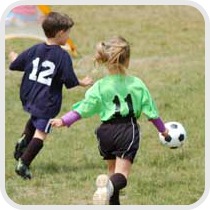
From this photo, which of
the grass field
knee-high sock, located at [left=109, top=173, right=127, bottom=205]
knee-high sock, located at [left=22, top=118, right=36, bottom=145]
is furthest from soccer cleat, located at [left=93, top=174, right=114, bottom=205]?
knee-high sock, located at [left=22, top=118, right=36, bottom=145]

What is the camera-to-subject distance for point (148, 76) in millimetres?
9930

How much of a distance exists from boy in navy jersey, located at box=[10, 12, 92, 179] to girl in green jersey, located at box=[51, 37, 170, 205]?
2.66ft

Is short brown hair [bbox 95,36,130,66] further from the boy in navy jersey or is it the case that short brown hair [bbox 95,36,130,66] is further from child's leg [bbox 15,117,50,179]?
child's leg [bbox 15,117,50,179]

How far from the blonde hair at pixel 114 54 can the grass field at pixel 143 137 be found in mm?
688

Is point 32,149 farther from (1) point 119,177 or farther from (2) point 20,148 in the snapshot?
(1) point 119,177

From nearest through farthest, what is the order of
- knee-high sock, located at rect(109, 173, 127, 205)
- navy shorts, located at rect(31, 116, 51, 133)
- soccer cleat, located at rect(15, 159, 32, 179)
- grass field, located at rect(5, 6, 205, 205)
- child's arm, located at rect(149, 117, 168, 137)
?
knee-high sock, located at rect(109, 173, 127, 205), child's arm, located at rect(149, 117, 168, 137), grass field, located at rect(5, 6, 205, 205), soccer cleat, located at rect(15, 159, 32, 179), navy shorts, located at rect(31, 116, 51, 133)

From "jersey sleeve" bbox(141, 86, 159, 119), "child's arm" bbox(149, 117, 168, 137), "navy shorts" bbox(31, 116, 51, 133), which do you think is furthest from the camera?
"navy shorts" bbox(31, 116, 51, 133)

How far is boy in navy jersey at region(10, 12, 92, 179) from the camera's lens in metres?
6.10

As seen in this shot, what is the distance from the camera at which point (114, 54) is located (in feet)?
17.2

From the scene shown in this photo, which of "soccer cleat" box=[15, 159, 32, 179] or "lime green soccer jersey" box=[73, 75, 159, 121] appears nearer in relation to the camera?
"lime green soccer jersey" box=[73, 75, 159, 121]

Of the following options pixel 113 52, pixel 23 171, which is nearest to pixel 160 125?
pixel 113 52

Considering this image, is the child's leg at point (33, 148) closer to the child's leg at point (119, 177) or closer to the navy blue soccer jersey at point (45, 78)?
the navy blue soccer jersey at point (45, 78)

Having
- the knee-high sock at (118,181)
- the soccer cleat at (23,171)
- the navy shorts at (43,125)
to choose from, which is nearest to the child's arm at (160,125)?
the knee-high sock at (118,181)

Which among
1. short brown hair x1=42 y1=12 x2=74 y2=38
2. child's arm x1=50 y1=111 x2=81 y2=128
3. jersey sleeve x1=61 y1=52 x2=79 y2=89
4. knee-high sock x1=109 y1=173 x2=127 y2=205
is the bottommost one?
knee-high sock x1=109 y1=173 x2=127 y2=205
